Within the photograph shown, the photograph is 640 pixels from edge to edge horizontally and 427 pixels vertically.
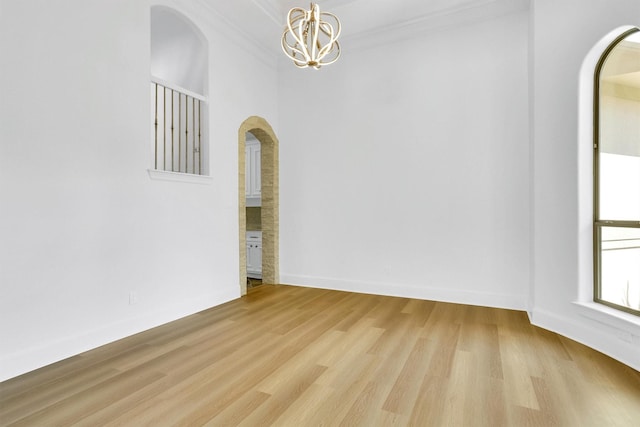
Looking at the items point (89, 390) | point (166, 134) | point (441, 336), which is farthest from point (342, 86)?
point (89, 390)

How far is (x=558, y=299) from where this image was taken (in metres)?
3.17

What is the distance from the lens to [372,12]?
4.18 meters

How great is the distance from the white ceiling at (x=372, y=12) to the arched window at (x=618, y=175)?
1.59 meters

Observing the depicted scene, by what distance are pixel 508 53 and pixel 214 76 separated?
3.72m

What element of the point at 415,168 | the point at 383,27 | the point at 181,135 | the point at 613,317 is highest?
the point at 383,27

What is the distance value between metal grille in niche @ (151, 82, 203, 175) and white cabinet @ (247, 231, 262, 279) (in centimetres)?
221

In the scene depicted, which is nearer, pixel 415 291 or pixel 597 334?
pixel 597 334

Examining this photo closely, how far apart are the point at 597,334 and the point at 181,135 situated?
4.90 metres

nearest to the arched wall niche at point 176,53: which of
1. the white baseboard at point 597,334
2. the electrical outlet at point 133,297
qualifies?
the electrical outlet at point 133,297

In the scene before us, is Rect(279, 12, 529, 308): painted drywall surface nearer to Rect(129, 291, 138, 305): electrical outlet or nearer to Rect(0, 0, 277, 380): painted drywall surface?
Rect(0, 0, 277, 380): painted drywall surface

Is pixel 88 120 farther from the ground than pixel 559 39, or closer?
closer

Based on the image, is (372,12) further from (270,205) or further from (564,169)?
(270,205)

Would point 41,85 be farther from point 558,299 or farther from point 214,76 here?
point 558,299

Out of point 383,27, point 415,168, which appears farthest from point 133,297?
point 383,27
